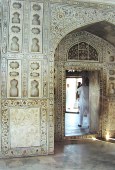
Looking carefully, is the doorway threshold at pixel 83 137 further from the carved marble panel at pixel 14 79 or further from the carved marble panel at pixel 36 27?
the carved marble panel at pixel 36 27

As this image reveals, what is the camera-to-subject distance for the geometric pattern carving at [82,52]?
282 inches

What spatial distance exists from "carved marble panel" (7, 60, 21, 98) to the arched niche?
1.58m

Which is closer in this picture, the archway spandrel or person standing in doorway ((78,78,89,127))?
the archway spandrel

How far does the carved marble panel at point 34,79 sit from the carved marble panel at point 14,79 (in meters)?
0.24

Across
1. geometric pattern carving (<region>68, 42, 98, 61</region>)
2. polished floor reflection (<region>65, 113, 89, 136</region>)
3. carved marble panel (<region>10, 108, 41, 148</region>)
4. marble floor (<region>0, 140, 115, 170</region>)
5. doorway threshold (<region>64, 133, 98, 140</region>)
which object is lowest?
marble floor (<region>0, 140, 115, 170</region>)

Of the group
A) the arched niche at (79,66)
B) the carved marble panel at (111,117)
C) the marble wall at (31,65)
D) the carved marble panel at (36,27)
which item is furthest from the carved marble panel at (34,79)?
the carved marble panel at (111,117)

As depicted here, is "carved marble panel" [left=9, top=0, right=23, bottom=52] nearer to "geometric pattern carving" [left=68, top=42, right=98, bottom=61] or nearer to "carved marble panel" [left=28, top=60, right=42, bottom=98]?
"carved marble panel" [left=28, top=60, right=42, bottom=98]

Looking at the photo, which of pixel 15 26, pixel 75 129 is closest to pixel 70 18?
pixel 15 26

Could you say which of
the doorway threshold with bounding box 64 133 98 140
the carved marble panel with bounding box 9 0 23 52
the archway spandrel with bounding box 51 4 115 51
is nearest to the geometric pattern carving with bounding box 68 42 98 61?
the archway spandrel with bounding box 51 4 115 51

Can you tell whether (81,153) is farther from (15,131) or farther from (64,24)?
(64,24)

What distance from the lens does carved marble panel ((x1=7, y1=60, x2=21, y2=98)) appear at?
561cm

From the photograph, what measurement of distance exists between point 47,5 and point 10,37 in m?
1.07

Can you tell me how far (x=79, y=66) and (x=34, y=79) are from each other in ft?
6.03

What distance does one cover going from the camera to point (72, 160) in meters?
5.36
